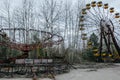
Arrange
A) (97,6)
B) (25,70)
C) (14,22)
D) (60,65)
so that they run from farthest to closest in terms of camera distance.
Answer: (14,22) → (97,6) → (60,65) → (25,70)

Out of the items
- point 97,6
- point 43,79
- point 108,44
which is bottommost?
point 43,79

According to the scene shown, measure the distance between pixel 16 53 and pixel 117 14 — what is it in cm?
1001

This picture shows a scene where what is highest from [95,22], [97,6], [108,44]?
[97,6]

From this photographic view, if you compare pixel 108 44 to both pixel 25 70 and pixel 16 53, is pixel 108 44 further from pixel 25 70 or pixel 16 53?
pixel 25 70

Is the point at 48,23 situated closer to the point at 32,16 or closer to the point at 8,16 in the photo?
the point at 32,16

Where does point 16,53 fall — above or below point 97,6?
below

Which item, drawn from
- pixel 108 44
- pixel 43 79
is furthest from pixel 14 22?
pixel 43 79

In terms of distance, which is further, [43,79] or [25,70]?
[25,70]

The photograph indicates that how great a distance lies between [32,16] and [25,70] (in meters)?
18.0

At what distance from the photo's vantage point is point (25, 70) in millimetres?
10758

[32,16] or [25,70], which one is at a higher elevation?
[32,16]

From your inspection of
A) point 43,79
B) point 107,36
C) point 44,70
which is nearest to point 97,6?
point 107,36

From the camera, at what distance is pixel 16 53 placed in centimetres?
1947

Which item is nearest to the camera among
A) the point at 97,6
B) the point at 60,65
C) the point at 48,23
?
the point at 60,65
